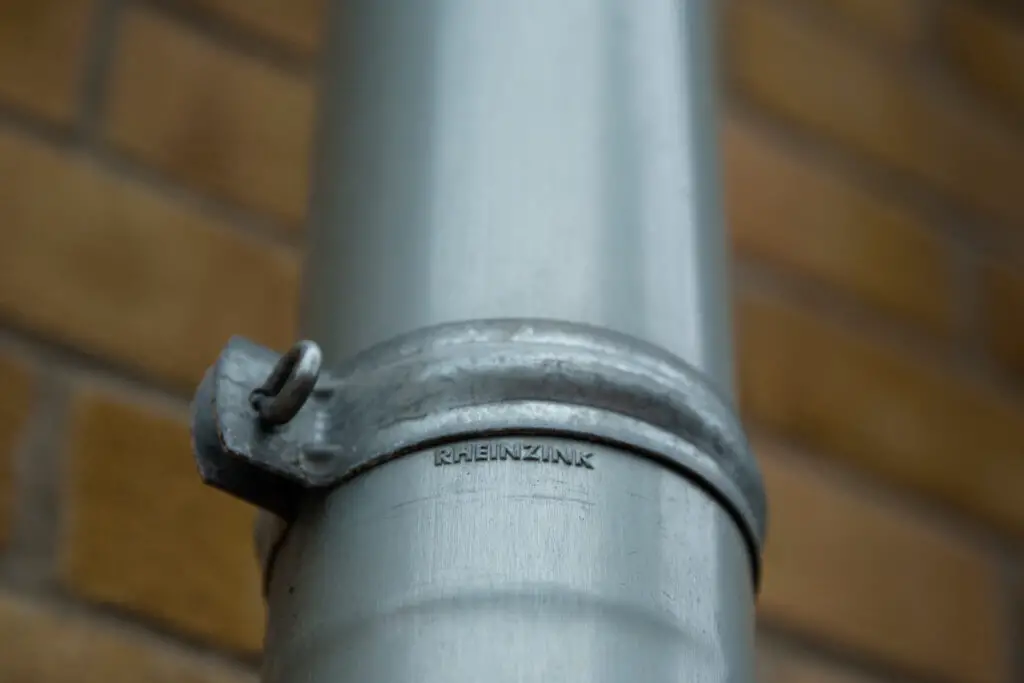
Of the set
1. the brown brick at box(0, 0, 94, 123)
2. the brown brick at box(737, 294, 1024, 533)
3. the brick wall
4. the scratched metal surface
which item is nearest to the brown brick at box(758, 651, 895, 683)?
the brick wall

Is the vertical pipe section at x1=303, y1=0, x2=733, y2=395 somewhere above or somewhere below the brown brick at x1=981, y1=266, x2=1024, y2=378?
below

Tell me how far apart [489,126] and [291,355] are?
0.32 ft

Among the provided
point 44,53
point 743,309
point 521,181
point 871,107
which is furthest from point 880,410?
point 521,181

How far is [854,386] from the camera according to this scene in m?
1.21

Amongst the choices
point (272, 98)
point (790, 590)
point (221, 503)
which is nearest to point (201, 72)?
point (272, 98)

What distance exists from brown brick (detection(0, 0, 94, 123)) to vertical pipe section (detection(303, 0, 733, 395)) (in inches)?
18.0

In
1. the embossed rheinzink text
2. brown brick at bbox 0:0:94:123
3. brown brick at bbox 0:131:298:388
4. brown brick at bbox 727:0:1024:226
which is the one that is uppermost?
brown brick at bbox 727:0:1024:226

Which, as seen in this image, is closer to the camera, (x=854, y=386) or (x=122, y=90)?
(x=122, y=90)

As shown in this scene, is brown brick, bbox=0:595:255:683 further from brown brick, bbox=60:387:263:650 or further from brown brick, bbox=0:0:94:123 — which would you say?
brown brick, bbox=0:0:94:123

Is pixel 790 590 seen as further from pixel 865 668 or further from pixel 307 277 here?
pixel 307 277

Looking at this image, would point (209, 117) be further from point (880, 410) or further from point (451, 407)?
point (451, 407)

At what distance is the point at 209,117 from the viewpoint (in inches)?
40.3

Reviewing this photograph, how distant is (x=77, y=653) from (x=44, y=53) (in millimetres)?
345

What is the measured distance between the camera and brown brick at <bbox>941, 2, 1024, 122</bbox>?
142 cm
